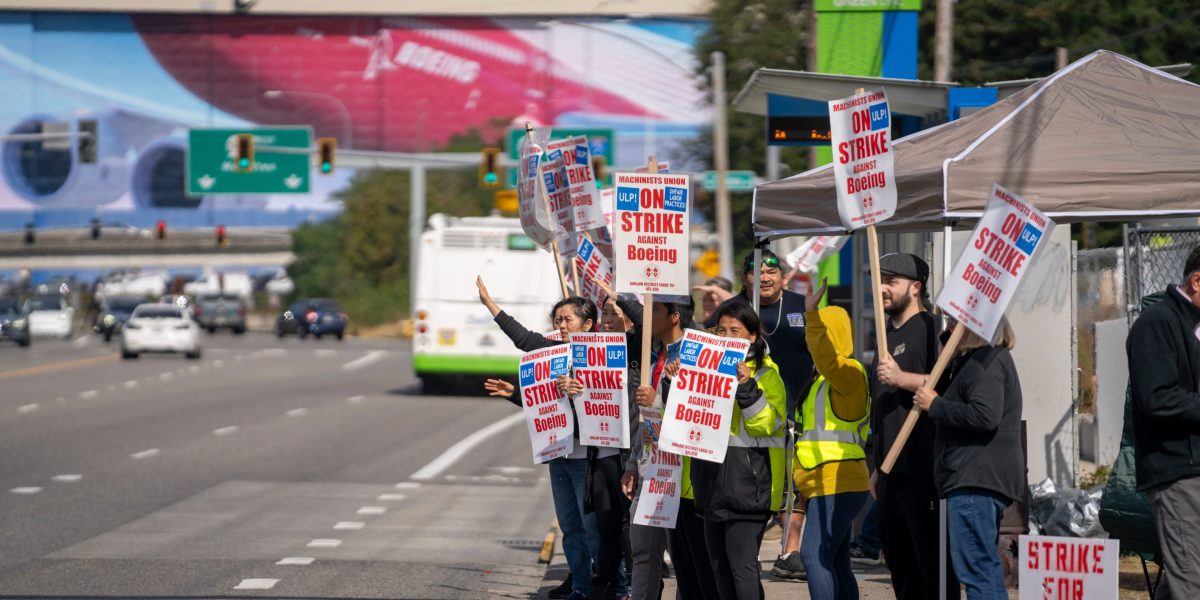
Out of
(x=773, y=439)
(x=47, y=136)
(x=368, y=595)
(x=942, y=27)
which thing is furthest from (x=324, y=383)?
(x=773, y=439)

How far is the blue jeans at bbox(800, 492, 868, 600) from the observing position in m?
7.74

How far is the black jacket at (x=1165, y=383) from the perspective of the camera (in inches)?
269

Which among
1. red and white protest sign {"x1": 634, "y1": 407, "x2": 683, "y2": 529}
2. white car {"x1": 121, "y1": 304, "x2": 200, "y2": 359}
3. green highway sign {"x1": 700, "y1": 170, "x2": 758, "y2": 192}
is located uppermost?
green highway sign {"x1": 700, "y1": 170, "x2": 758, "y2": 192}

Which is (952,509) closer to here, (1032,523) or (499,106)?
(1032,523)

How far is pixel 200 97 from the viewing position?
109m

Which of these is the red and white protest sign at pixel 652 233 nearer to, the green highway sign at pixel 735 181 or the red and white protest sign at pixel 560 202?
the red and white protest sign at pixel 560 202

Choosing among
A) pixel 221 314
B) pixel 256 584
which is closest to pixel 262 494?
pixel 256 584

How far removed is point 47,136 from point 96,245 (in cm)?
6779

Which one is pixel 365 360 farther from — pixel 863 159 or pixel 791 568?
pixel 863 159

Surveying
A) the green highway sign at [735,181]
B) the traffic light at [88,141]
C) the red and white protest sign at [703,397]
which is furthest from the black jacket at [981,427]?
the traffic light at [88,141]

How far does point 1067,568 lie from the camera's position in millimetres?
6891

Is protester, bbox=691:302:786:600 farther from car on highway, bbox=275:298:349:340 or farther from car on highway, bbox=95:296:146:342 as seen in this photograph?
car on highway, bbox=275:298:349:340

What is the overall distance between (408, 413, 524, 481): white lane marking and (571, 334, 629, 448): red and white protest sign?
9.77m

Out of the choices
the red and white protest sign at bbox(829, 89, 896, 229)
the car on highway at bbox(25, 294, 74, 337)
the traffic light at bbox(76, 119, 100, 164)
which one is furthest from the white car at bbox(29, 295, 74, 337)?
the red and white protest sign at bbox(829, 89, 896, 229)
